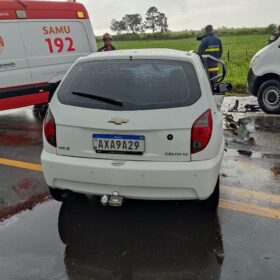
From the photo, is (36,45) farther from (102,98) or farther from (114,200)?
(114,200)

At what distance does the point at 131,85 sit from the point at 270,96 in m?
5.92

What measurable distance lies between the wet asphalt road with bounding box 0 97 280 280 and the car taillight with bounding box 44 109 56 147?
31.9 inches

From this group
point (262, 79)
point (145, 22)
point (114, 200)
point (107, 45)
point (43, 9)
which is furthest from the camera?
point (145, 22)

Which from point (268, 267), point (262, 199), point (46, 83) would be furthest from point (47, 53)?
point (268, 267)

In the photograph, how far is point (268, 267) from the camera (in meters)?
3.21

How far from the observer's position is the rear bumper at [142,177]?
351 cm

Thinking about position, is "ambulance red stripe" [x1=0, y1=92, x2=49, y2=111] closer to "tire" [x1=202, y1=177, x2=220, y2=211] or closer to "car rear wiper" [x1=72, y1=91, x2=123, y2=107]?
"car rear wiper" [x1=72, y1=91, x2=123, y2=107]

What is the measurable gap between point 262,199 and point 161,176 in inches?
59.7

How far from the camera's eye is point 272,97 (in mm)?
8938

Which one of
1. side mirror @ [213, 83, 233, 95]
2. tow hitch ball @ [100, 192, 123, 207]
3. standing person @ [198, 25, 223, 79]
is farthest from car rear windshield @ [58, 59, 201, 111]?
standing person @ [198, 25, 223, 79]

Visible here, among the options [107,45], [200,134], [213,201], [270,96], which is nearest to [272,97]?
[270,96]

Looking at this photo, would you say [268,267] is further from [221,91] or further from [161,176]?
[221,91]

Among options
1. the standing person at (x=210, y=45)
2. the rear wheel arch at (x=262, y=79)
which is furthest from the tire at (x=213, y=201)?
the standing person at (x=210, y=45)

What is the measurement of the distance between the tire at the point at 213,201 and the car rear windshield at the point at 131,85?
938mm
